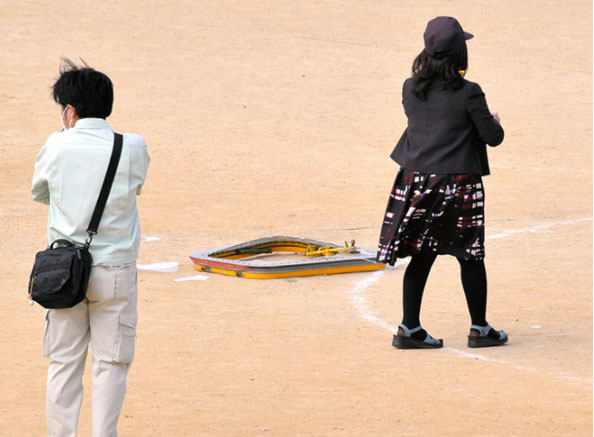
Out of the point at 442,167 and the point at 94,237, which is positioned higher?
the point at 442,167

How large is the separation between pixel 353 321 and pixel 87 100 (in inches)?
150

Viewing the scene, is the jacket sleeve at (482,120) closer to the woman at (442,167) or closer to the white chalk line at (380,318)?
the woman at (442,167)

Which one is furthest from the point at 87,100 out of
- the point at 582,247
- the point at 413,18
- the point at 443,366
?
the point at 413,18

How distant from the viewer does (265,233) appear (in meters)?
12.2

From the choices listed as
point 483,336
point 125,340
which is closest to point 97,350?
point 125,340

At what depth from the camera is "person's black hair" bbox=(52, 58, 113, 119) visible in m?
4.91

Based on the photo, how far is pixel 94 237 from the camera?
16.1 ft

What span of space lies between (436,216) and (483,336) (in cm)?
86

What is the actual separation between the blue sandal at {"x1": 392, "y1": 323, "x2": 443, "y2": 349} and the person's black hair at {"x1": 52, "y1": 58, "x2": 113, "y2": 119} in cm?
312

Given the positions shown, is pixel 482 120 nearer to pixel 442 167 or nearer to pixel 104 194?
pixel 442 167

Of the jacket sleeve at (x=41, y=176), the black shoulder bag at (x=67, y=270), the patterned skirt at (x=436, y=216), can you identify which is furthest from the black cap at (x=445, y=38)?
the jacket sleeve at (x=41, y=176)

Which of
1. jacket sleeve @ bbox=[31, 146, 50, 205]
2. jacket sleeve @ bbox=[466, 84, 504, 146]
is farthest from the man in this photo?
jacket sleeve @ bbox=[466, 84, 504, 146]

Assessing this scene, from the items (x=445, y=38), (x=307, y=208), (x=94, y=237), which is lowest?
(x=307, y=208)

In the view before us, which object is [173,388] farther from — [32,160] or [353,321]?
[32,160]
